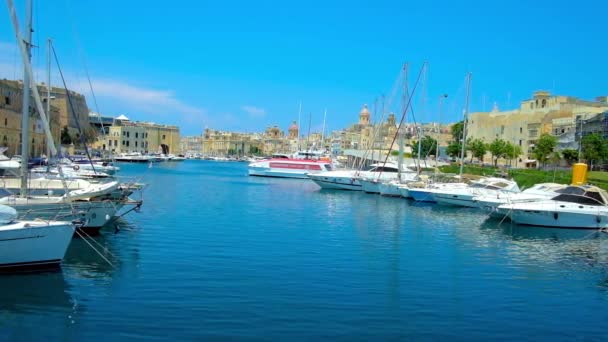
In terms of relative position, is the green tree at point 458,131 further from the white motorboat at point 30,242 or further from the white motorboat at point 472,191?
the white motorboat at point 30,242

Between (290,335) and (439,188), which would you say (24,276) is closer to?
(290,335)

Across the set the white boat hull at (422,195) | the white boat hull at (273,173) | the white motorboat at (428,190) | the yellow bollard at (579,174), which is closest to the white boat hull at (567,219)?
the yellow bollard at (579,174)

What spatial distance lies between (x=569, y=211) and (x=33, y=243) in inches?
911

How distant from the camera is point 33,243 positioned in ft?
49.8

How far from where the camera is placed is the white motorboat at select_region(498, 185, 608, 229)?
28.9m

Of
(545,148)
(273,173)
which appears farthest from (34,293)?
(273,173)

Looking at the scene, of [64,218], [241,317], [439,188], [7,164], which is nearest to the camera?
[241,317]

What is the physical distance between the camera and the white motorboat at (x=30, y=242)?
583 inches

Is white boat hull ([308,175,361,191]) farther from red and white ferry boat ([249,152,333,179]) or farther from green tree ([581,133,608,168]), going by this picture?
green tree ([581,133,608,168])

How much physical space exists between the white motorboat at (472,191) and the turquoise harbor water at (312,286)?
8999mm

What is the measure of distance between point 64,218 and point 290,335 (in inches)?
428

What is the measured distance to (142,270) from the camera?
653 inches

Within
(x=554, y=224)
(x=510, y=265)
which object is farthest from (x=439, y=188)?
(x=510, y=265)

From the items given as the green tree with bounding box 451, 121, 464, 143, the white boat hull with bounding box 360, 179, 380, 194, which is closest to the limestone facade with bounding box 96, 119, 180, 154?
the green tree with bounding box 451, 121, 464, 143
